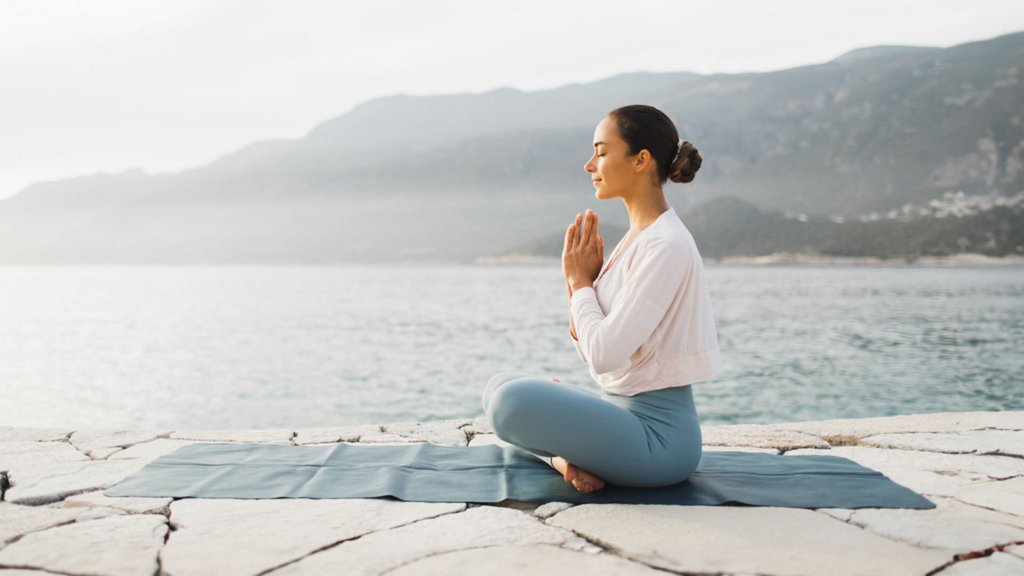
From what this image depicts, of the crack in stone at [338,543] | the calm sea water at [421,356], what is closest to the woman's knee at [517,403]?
the crack in stone at [338,543]

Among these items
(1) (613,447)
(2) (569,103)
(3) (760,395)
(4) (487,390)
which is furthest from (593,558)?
(2) (569,103)

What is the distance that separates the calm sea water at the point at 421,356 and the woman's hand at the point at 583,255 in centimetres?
1249

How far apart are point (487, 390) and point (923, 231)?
82304 mm

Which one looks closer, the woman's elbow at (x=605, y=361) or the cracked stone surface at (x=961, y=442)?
the woman's elbow at (x=605, y=361)

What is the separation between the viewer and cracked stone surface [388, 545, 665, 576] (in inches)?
78.3

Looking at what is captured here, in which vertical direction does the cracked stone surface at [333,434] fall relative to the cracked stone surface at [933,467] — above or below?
above

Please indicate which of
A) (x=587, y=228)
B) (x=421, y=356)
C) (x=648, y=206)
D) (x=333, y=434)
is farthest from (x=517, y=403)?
(x=421, y=356)

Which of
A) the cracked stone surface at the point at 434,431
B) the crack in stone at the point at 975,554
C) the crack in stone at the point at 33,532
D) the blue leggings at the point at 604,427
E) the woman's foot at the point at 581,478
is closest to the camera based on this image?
the crack in stone at the point at 975,554

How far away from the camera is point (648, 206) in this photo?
2689mm

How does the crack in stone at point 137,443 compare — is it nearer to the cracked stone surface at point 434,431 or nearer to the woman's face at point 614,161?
the cracked stone surface at point 434,431

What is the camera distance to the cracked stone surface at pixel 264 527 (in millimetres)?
2062

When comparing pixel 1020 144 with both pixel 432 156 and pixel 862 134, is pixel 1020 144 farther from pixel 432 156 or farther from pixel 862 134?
pixel 432 156

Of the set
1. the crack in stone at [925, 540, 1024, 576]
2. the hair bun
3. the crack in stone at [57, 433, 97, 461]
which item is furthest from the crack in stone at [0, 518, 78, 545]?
the crack in stone at [925, 540, 1024, 576]

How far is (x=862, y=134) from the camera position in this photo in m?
106
